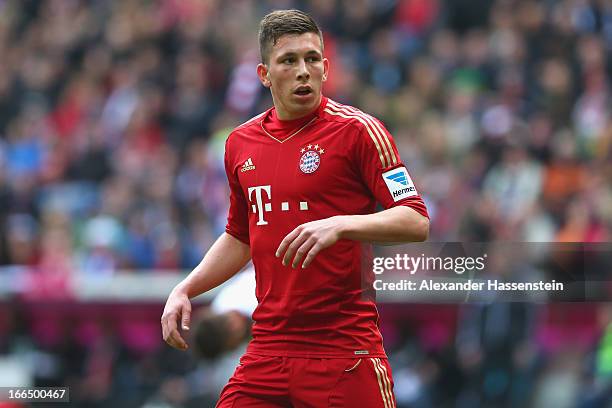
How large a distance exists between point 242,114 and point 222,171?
100cm

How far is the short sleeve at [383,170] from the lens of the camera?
4863 mm

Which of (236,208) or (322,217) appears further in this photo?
(236,208)

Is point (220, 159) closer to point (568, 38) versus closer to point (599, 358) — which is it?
point (568, 38)

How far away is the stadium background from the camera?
9.88 meters

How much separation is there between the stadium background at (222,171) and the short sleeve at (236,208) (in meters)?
3.18

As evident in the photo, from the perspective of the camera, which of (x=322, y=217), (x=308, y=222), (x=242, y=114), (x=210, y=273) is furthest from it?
(x=242, y=114)

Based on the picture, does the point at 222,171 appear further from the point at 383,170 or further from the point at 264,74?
the point at 383,170

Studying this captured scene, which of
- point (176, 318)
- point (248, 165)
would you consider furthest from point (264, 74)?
point (176, 318)

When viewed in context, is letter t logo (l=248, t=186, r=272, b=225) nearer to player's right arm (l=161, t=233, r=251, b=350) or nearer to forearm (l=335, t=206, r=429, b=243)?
player's right arm (l=161, t=233, r=251, b=350)

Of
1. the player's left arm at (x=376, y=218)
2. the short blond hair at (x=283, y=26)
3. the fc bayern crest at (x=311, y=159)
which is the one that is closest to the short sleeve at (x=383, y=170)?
the player's left arm at (x=376, y=218)

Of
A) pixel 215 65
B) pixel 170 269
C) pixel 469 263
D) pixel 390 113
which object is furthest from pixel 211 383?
pixel 215 65

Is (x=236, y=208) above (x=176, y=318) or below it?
above

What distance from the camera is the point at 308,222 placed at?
488 centimetres

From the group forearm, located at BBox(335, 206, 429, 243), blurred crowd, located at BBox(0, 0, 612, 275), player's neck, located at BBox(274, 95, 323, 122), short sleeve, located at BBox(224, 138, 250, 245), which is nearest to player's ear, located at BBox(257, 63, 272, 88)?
player's neck, located at BBox(274, 95, 323, 122)
